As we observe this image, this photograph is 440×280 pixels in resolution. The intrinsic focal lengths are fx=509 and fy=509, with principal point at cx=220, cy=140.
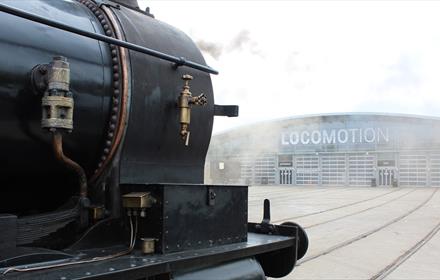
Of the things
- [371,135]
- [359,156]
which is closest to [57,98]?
[371,135]

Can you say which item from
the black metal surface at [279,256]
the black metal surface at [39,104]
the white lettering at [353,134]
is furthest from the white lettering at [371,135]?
the black metal surface at [39,104]

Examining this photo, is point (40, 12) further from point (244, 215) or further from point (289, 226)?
point (289, 226)

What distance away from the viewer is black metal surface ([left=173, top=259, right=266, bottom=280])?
2.05 m

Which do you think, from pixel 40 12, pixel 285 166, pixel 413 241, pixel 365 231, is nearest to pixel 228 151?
pixel 365 231

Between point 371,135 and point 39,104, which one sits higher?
point 371,135

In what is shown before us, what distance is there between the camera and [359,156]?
113ft

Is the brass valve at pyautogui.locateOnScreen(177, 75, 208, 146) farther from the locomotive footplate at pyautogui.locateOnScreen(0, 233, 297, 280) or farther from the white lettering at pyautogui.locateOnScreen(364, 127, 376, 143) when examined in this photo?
the white lettering at pyautogui.locateOnScreen(364, 127, 376, 143)

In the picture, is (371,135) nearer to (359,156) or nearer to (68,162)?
(359,156)

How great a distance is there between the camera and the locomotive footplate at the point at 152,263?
1577mm

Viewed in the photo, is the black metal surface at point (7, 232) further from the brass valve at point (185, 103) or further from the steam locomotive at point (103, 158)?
the brass valve at point (185, 103)

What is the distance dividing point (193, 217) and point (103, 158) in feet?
1.49

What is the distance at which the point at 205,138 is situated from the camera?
2680 mm

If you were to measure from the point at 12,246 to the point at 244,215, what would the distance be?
112 cm

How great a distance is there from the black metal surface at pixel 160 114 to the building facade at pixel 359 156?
15953mm
